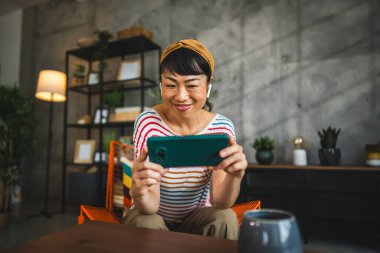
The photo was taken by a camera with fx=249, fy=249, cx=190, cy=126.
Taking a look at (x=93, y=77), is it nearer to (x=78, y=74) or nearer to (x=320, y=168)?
(x=78, y=74)

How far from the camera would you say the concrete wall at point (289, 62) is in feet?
8.95

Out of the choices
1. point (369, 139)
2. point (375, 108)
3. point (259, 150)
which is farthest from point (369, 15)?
point (259, 150)

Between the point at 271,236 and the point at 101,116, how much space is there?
11.2ft

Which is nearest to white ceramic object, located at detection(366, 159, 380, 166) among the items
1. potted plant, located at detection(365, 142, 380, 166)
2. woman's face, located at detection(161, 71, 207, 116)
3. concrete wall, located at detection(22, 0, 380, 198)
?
potted plant, located at detection(365, 142, 380, 166)

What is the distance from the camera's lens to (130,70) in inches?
139

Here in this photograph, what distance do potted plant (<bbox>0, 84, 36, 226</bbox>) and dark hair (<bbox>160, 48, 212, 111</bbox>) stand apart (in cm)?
295

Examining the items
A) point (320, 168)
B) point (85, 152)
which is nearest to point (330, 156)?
point (320, 168)

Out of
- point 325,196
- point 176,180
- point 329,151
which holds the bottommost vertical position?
point 325,196

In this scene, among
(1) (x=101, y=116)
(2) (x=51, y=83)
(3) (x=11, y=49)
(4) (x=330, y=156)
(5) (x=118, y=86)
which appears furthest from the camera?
(3) (x=11, y=49)

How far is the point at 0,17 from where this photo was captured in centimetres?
495

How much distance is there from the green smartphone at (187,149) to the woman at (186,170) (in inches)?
0.9

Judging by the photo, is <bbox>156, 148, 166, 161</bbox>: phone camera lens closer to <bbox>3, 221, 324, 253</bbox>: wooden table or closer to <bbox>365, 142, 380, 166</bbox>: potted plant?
<bbox>3, 221, 324, 253</bbox>: wooden table

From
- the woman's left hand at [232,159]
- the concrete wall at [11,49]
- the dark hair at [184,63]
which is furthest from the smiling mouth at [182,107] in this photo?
the concrete wall at [11,49]

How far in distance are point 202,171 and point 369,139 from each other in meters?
2.46
